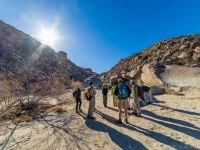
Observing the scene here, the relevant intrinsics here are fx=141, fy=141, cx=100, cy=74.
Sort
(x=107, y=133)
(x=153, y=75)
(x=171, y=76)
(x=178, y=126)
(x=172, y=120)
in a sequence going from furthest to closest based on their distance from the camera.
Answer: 1. (x=153, y=75)
2. (x=171, y=76)
3. (x=172, y=120)
4. (x=178, y=126)
5. (x=107, y=133)

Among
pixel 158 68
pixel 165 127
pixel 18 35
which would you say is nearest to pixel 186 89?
pixel 158 68

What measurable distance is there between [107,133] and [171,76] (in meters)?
10.8

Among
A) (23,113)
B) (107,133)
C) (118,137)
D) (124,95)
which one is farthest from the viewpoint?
(23,113)

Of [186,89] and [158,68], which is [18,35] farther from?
[186,89]

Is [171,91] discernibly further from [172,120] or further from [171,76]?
[172,120]

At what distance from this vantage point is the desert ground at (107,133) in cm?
393

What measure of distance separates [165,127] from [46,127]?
14.4 ft

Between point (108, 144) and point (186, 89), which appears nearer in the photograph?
point (108, 144)

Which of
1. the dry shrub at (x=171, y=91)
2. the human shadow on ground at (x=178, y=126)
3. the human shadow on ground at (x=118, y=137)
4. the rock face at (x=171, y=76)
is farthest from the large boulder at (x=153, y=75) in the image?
the human shadow on ground at (x=118, y=137)

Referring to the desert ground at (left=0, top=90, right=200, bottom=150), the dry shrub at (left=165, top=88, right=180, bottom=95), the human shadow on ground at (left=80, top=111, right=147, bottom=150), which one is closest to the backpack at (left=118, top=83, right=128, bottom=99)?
the desert ground at (left=0, top=90, right=200, bottom=150)

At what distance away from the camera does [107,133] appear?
15.4 ft

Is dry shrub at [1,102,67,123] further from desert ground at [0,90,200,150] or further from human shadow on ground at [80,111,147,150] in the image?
human shadow on ground at [80,111,147,150]

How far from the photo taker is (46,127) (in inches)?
212

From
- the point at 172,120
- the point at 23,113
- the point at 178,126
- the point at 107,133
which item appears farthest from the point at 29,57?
the point at 178,126
